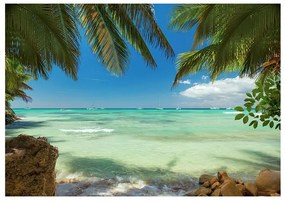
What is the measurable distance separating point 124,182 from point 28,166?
2266 millimetres

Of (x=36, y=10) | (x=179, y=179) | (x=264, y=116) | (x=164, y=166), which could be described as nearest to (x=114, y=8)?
(x=36, y=10)

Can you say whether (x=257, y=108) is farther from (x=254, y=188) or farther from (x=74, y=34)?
(x=74, y=34)

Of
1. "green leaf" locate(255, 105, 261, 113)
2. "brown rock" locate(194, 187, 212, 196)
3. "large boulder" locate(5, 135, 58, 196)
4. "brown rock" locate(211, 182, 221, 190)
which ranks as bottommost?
"brown rock" locate(194, 187, 212, 196)

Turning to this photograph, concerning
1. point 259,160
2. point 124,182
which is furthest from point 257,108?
point 259,160

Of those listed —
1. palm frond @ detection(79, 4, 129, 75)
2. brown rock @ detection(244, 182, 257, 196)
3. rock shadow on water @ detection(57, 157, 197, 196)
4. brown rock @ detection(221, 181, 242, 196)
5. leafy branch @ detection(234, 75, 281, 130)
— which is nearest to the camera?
leafy branch @ detection(234, 75, 281, 130)

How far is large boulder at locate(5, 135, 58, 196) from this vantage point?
221 cm

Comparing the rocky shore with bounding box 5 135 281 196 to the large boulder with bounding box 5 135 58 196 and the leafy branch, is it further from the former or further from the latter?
the leafy branch

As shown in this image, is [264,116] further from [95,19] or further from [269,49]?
[95,19]

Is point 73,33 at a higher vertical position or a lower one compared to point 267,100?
higher

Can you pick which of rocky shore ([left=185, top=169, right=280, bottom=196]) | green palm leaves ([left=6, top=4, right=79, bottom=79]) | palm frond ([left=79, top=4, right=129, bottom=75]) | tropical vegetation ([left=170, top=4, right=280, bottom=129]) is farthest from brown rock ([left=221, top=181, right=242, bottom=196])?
green palm leaves ([left=6, top=4, right=79, bottom=79])

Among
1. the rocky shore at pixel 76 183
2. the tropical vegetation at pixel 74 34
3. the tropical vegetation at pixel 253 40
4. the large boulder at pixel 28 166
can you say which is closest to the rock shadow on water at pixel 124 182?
the rocky shore at pixel 76 183

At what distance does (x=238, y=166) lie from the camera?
219 inches

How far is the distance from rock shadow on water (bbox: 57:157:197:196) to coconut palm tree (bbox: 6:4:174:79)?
64.8 inches

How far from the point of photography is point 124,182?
4336 mm
